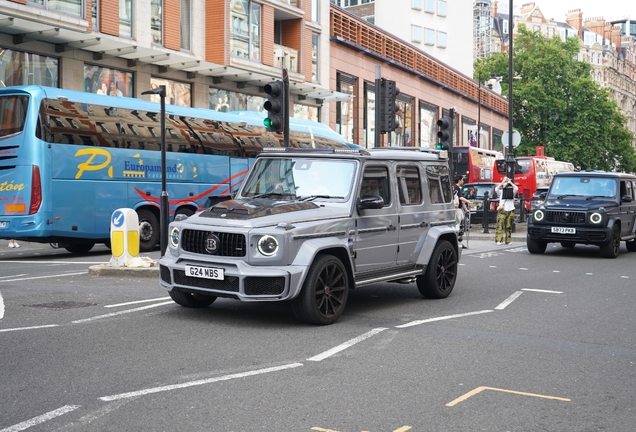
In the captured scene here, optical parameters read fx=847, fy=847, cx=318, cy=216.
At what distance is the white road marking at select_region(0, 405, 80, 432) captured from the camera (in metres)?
4.82

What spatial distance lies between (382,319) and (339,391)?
11.0ft

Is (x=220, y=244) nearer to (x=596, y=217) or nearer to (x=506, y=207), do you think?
(x=596, y=217)

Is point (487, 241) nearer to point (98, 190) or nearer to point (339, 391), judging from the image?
point (98, 190)

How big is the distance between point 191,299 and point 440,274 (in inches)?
133

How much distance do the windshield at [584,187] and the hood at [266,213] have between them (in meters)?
12.1

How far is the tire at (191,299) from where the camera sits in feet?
30.5

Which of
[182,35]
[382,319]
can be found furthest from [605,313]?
[182,35]

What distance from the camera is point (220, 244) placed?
8430 millimetres

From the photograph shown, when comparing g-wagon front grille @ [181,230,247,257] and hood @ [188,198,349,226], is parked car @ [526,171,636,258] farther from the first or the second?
g-wagon front grille @ [181,230,247,257]

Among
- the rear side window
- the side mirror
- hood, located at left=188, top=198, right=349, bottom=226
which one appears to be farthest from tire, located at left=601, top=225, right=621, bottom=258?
hood, located at left=188, top=198, right=349, bottom=226

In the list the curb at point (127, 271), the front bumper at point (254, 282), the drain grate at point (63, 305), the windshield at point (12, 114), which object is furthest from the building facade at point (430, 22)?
the front bumper at point (254, 282)

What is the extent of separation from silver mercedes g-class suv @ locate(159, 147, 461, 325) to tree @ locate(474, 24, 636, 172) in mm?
69332

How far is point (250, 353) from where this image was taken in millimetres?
7105

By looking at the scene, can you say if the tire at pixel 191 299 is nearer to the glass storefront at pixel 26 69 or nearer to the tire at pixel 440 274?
the tire at pixel 440 274
